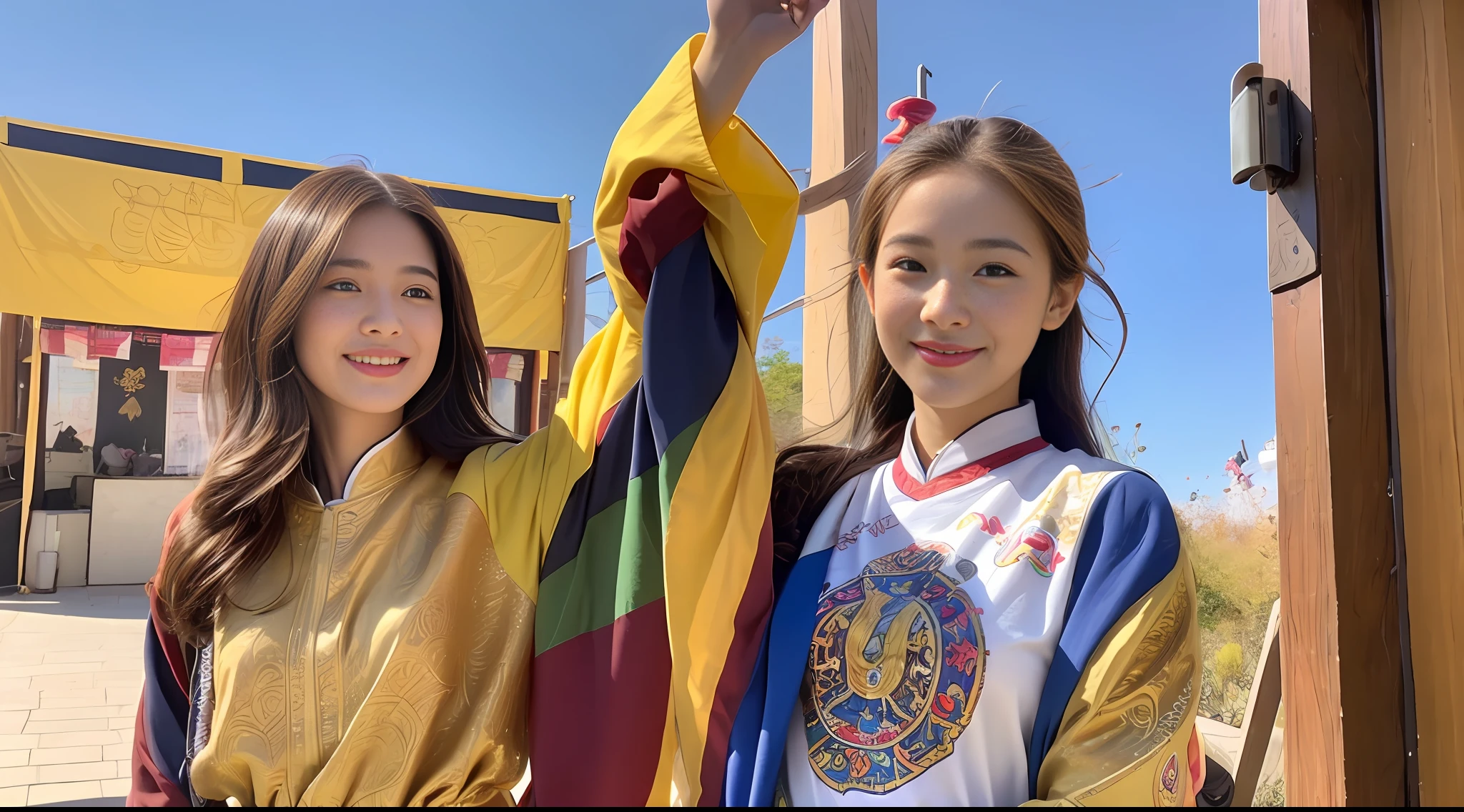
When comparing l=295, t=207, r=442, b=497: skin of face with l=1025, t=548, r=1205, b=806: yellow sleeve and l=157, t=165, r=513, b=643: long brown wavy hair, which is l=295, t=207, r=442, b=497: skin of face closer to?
l=157, t=165, r=513, b=643: long brown wavy hair

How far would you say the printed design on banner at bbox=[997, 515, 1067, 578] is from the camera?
1141 millimetres

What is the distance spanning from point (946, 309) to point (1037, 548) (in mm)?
335

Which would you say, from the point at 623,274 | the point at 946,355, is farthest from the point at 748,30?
the point at 946,355

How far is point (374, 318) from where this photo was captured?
1410 mm

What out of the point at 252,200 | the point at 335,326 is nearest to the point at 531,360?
the point at 252,200

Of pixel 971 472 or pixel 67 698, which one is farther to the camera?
pixel 67 698

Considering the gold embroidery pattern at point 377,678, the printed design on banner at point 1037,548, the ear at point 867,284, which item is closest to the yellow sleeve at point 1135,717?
the printed design on banner at point 1037,548

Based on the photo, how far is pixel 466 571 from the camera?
137cm

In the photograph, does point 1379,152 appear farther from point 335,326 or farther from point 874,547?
point 335,326

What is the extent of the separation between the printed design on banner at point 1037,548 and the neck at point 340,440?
3.33ft

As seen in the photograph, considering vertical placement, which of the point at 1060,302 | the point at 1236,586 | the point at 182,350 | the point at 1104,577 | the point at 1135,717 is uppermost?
the point at 182,350

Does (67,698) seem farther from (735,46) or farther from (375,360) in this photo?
(735,46)

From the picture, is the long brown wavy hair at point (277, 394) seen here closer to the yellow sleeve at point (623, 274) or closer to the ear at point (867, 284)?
the yellow sleeve at point (623, 274)

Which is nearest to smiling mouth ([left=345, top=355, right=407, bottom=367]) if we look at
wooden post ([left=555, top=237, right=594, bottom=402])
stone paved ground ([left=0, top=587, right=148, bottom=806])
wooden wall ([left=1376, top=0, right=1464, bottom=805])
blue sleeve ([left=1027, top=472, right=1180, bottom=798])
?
blue sleeve ([left=1027, top=472, right=1180, bottom=798])
